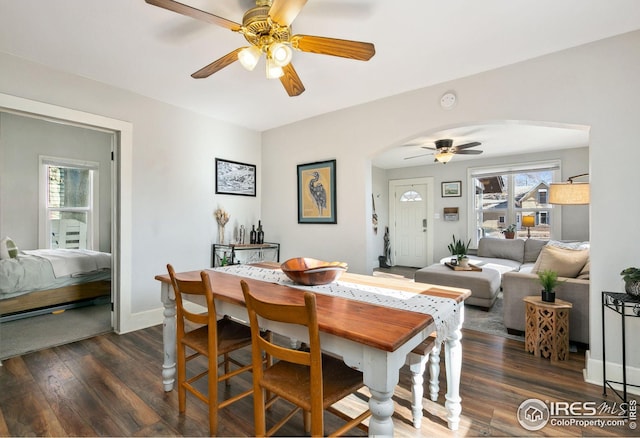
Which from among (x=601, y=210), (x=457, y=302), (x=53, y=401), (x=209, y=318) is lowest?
(x=53, y=401)

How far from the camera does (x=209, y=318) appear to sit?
161 centimetres

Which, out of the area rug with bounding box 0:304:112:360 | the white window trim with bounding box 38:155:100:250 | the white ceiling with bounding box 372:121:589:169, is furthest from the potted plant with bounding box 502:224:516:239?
the white window trim with bounding box 38:155:100:250

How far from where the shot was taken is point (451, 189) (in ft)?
21.1

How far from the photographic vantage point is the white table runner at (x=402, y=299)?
1.34 meters

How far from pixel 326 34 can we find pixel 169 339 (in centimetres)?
233

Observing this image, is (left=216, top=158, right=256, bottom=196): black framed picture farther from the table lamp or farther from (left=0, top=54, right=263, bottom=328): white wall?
the table lamp

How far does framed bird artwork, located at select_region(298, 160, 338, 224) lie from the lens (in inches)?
142

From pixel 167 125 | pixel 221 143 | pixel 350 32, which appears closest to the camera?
pixel 350 32

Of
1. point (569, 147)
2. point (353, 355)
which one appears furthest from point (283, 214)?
point (569, 147)

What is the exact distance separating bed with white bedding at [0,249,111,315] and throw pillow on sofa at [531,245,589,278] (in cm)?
537

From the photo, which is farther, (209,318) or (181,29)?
(181,29)

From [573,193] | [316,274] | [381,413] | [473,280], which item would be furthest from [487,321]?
[381,413]

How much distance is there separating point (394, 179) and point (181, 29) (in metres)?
5.92

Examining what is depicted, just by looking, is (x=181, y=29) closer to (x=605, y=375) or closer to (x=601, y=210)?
(x=601, y=210)
